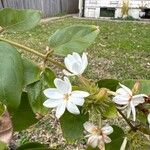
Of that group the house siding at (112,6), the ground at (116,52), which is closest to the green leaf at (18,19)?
the ground at (116,52)

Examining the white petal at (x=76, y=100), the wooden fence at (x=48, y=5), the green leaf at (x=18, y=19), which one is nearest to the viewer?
the white petal at (x=76, y=100)

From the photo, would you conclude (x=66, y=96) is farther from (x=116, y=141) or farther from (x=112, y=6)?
(x=112, y=6)

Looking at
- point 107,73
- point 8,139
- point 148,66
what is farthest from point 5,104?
point 148,66

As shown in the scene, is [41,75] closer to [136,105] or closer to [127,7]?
[136,105]

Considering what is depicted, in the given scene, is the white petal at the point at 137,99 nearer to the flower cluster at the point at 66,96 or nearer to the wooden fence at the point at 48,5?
the flower cluster at the point at 66,96

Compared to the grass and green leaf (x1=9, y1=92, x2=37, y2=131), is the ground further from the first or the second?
green leaf (x1=9, y1=92, x2=37, y2=131)
